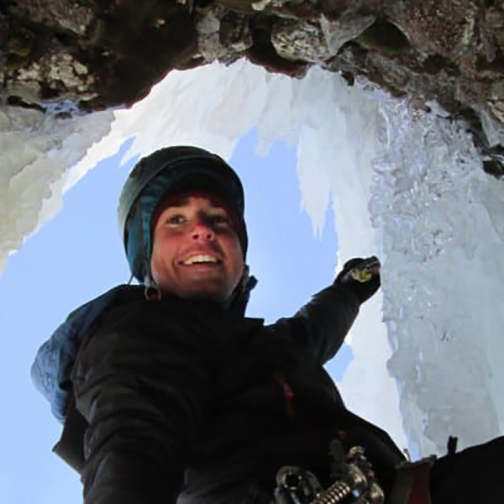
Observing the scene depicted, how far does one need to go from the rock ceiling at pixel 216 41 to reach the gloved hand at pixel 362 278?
0.62 metres

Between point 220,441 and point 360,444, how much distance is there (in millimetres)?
300

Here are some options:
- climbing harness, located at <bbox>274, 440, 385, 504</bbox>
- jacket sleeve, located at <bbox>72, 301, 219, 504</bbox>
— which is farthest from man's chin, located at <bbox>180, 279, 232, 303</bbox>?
climbing harness, located at <bbox>274, 440, 385, 504</bbox>

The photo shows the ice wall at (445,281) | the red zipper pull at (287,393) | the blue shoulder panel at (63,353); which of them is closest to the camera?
the red zipper pull at (287,393)

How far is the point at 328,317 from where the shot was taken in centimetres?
246

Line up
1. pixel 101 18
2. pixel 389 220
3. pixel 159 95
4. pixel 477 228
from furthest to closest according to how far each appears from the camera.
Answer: pixel 159 95 < pixel 389 220 < pixel 477 228 < pixel 101 18

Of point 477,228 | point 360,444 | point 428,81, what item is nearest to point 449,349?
point 477,228

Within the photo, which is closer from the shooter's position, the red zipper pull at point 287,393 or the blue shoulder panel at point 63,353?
the red zipper pull at point 287,393

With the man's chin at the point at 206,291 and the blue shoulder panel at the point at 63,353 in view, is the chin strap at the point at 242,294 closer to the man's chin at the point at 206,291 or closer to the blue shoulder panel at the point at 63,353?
the man's chin at the point at 206,291

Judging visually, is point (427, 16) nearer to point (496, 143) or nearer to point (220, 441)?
point (496, 143)

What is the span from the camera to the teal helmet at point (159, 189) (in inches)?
80.9

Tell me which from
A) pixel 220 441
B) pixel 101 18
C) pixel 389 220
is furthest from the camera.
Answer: pixel 389 220

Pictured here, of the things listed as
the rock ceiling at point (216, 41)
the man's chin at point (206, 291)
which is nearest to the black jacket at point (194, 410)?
the man's chin at point (206, 291)

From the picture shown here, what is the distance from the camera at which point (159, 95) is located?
551cm

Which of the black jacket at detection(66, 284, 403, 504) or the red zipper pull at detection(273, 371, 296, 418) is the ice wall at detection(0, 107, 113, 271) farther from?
the red zipper pull at detection(273, 371, 296, 418)
